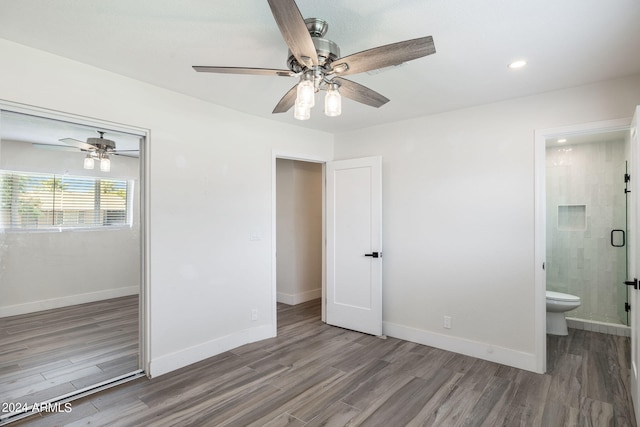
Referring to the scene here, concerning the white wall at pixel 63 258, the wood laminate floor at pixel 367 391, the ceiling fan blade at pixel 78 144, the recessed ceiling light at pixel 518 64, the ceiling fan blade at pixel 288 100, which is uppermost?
the recessed ceiling light at pixel 518 64

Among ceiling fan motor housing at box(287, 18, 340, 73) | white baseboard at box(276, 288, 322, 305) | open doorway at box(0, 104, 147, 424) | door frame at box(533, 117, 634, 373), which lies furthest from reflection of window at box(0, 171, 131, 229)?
door frame at box(533, 117, 634, 373)

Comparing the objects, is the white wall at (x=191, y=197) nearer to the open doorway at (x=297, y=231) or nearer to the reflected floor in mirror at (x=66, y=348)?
the reflected floor in mirror at (x=66, y=348)

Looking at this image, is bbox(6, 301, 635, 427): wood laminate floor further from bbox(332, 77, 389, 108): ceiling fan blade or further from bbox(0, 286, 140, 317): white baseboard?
bbox(332, 77, 389, 108): ceiling fan blade

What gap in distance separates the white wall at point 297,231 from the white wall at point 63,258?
2.66 m

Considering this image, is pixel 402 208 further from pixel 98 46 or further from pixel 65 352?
pixel 65 352

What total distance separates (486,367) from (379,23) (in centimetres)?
305

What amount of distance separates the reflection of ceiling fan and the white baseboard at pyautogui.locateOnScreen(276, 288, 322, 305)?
327cm

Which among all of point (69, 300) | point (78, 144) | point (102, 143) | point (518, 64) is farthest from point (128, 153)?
point (518, 64)

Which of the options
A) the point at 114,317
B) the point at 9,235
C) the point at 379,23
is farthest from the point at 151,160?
the point at 379,23

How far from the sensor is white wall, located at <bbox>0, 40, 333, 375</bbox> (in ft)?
8.24

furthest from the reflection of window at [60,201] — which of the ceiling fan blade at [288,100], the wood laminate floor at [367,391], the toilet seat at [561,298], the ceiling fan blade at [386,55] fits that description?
the toilet seat at [561,298]

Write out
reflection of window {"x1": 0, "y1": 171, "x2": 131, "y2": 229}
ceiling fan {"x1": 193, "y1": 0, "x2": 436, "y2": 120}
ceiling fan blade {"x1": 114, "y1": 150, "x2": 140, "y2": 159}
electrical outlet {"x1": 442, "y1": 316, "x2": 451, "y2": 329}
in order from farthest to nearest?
electrical outlet {"x1": 442, "y1": 316, "x2": 451, "y2": 329} < ceiling fan blade {"x1": 114, "y1": 150, "x2": 140, "y2": 159} < reflection of window {"x1": 0, "y1": 171, "x2": 131, "y2": 229} < ceiling fan {"x1": 193, "y1": 0, "x2": 436, "y2": 120}

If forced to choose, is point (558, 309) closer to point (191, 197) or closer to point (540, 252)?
point (540, 252)

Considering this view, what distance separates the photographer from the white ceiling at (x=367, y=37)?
183 centimetres
